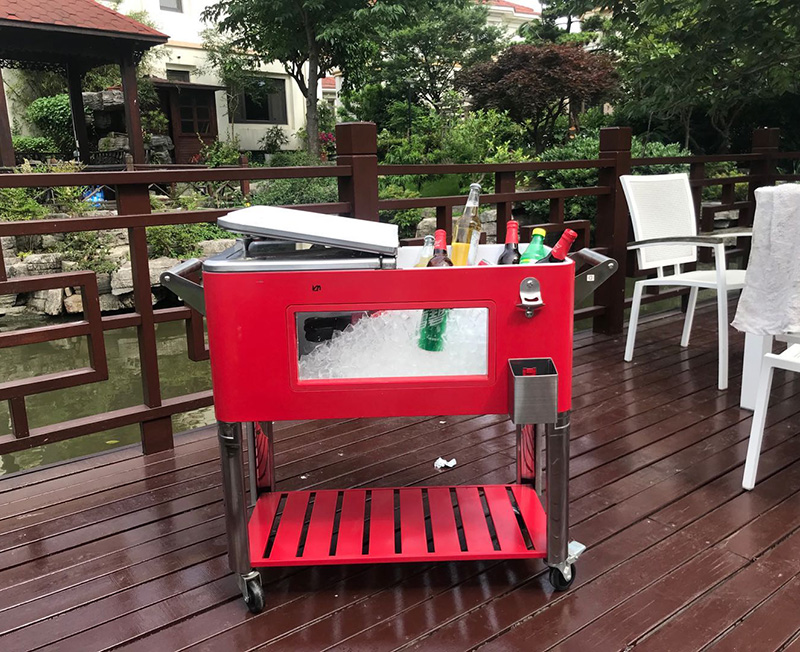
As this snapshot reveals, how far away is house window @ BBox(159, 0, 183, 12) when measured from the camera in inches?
649

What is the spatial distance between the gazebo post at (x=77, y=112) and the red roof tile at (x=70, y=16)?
93 centimetres

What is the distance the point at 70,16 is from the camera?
10852 millimetres

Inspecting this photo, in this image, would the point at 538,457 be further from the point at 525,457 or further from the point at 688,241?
the point at 688,241

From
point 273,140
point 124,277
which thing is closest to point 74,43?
Result: point 124,277

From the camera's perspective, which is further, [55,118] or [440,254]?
[55,118]

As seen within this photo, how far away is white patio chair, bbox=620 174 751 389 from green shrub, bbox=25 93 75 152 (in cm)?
1324

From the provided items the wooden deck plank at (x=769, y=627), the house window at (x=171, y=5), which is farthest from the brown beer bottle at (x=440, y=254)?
the house window at (x=171, y=5)

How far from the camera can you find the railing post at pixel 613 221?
3686mm

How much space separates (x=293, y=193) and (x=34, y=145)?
22.1 feet

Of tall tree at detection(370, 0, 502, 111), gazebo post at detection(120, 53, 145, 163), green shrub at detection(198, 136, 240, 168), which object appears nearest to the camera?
gazebo post at detection(120, 53, 145, 163)

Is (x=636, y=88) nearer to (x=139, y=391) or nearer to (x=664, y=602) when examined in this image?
(x=139, y=391)

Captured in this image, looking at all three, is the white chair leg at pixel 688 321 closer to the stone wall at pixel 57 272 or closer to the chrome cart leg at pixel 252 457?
the chrome cart leg at pixel 252 457

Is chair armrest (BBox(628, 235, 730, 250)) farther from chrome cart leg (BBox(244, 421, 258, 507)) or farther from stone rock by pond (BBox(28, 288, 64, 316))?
stone rock by pond (BBox(28, 288, 64, 316))

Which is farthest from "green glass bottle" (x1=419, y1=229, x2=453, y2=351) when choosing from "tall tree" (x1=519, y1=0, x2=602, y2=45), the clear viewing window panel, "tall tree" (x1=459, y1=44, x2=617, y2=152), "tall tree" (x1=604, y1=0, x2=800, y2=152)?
"tall tree" (x1=519, y1=0, x2=602, y2=45)
